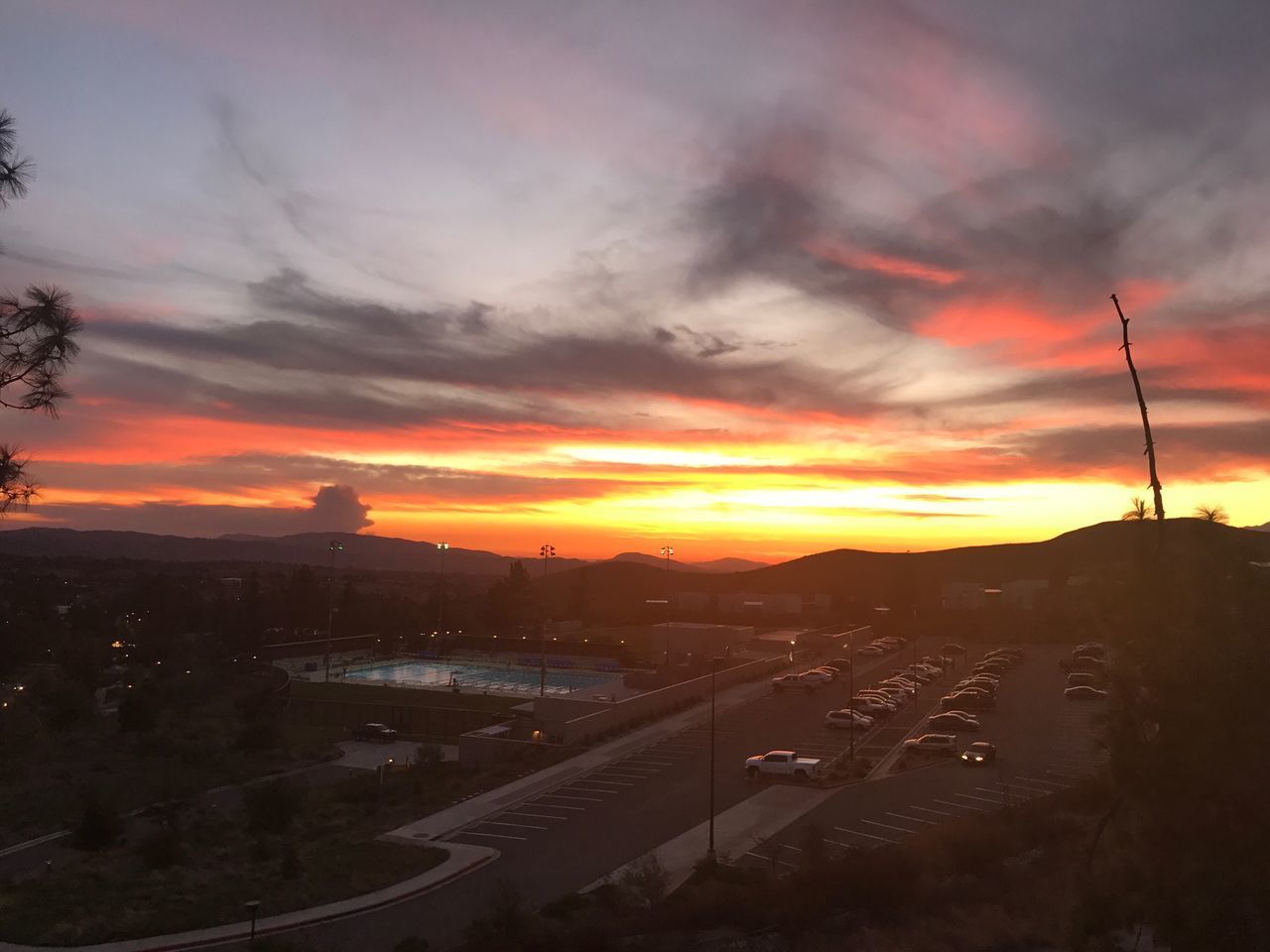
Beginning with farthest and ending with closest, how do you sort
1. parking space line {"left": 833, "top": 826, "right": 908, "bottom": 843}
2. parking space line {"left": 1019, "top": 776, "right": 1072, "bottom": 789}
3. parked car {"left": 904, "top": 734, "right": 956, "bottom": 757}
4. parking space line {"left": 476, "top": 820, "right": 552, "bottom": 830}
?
parked car {"left": 904, "top": 734, "right": 956, "bottom": 757}, parking space line {"left": 1019, "top": 776, "right": 1072, "bottom": 789}, parking space line {"left": 476, "top": 820, "right": 552, "bottom": 830}, parking space line {"left": 833, "top": 826, "right": 908, "bottom": 843}

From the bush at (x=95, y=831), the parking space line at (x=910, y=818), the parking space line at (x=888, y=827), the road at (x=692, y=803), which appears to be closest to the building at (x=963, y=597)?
the road at (x=692, y=803)

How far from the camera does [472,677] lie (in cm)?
7031

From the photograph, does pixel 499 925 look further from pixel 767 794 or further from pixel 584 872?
pixel 767 794

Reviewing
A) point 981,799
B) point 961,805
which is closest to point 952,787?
point 981,799

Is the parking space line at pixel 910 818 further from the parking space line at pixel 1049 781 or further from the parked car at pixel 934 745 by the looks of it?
the parked car at pixel 934 745

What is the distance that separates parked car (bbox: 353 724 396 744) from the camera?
5191 centimetres

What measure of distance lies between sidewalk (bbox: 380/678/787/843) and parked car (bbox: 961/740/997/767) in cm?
1428

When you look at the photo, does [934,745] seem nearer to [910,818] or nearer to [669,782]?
[910,818]

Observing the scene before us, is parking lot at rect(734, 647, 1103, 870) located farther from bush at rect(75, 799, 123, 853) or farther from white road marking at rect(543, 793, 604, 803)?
bush at rect(75, 799, 123, 853)

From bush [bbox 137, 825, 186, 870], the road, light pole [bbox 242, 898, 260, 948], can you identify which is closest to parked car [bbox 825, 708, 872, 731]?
the road

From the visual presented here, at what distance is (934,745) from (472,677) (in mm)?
40819

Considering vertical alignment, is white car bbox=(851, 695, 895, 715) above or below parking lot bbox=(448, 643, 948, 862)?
above

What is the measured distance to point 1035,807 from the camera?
28.6m

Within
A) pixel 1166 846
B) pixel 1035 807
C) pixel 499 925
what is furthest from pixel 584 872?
pixel 1166 846
